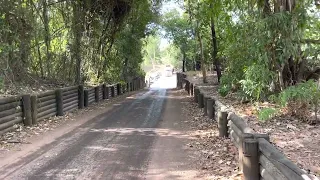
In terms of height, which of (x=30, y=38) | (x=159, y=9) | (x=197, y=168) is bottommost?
(x=197, y=168)

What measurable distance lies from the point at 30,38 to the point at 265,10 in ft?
26.3

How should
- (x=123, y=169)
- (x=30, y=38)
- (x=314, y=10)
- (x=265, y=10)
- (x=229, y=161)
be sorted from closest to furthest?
(x=123, y=169) < (x=229, y=161) < (x=314, y=10) < (x=265, y=10) < (x=30, y=38)

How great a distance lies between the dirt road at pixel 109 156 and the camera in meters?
5.63

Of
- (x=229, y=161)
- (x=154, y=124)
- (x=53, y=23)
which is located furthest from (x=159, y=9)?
(x=229, y=161)

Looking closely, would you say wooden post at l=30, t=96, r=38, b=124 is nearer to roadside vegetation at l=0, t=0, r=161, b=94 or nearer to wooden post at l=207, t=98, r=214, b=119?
roadside vegetation at l=0, t=0, r=161, b=94

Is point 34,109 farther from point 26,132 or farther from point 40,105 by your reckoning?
point 26,132

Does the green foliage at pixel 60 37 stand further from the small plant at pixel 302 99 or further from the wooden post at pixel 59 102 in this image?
the small plant at pixel 302 99

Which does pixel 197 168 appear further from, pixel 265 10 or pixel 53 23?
pixel 53 23

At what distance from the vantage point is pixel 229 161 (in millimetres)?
6238

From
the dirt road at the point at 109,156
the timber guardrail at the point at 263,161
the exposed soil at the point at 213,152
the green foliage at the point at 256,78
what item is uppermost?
the green foliage at the point at 256,78

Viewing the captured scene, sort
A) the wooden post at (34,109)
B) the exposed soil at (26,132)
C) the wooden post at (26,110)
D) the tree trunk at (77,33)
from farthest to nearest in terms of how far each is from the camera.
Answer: the tree trunk at (77,33) → the wooden post at (34,109) → the wooden post at (26,110) → the exposed soil at (26,132)

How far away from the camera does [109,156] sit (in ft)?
21.8

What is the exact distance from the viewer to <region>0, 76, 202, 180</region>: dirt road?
5.63m

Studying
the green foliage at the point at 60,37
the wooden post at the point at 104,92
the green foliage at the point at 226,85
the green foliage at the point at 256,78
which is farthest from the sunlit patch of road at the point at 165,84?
the green foliage at the point at 256,78
